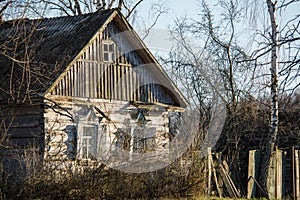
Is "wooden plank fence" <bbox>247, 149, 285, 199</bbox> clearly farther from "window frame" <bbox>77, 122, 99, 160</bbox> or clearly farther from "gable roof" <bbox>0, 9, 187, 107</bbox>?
"window frame" <bbox>77, 122, 99, 160</bbox>

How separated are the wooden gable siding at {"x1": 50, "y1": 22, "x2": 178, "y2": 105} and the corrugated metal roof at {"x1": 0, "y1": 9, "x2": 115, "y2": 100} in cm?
33

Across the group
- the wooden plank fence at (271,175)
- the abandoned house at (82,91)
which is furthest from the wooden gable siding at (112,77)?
the wooden plank fence at (271,175)

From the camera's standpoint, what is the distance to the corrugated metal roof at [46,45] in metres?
14.0

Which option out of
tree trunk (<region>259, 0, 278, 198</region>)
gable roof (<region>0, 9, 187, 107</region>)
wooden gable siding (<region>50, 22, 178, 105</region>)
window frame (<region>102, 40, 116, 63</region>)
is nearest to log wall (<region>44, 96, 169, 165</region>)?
wooden gable siding (<region>50, 22, 178, 105</region>)

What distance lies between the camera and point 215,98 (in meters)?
24.2

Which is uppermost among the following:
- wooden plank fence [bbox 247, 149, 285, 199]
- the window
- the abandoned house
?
the abandoned house

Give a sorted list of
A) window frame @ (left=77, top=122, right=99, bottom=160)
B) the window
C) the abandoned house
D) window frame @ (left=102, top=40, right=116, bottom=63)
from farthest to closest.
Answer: window frame @ (left=102, top=40, right=116, bottom=63), the window, window frame @ (left=77, top=122, right=99, bottom=160), the abandoned house

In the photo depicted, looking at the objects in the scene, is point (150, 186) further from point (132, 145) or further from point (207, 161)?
point (207, 161)

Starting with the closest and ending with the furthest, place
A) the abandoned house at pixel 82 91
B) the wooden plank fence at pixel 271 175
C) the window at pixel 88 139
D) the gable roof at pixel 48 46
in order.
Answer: the abandoned house at pixel 82 91 → the gable roof at pixel 48 46 → the window at pixel 88 139 → the wooden plank fence at pixel 271 175

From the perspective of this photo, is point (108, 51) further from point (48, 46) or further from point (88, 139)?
point (88, 139)

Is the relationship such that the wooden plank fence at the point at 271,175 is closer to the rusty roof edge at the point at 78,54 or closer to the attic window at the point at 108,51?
the attic window at the point at 108,51

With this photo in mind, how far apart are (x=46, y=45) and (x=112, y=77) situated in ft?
6.83

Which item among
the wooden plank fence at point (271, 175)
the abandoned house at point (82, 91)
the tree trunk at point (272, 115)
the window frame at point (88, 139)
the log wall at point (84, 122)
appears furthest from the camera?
the wooden plank fence at point (271, 175)

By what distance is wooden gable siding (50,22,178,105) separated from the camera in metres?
14.8
